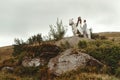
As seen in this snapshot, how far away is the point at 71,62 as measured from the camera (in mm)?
26484

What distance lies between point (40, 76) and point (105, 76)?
17.1 feet

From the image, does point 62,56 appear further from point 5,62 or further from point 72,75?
point 5,62

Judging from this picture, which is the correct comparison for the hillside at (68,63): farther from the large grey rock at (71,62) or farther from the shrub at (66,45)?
the shrub at (66,45)

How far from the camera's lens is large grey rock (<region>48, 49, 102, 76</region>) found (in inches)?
1030

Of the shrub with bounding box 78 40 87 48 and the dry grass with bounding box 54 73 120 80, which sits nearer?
the dry grass with bounding box 54 73 120 80

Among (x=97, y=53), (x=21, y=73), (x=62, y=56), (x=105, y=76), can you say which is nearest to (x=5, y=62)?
(x=21, y=73)

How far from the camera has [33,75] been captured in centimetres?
2795

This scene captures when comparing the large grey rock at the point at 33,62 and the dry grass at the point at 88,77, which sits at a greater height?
the large grey rock at the point at 33,62

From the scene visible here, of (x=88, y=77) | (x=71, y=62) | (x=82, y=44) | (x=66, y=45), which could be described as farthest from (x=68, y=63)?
(x=66, y=45)

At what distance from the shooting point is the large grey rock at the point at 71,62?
85.9 feet

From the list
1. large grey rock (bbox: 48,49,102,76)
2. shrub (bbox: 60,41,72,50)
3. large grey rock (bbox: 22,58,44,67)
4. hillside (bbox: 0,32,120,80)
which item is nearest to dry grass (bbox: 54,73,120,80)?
hillside (bbox: 0,32,120,80)

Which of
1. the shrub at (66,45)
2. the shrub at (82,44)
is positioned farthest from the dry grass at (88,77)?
the shrub at (66,45)

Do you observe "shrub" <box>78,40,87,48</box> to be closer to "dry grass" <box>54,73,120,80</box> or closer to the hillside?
the hillside

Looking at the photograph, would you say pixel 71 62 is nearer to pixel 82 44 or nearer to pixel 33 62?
pixel 33 62
